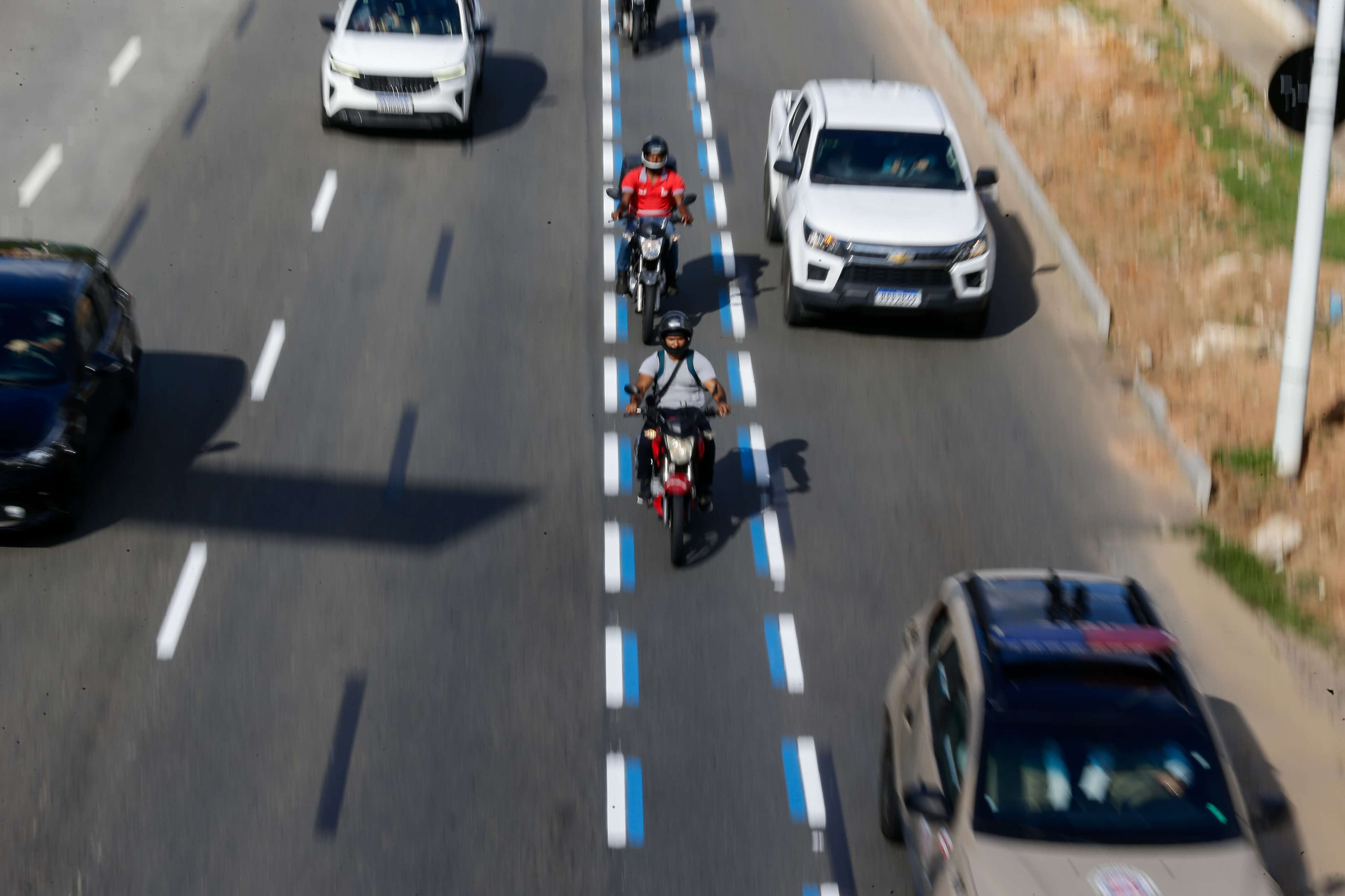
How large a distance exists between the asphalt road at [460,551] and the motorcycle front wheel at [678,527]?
0.17 m

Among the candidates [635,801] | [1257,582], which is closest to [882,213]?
[1257,582]

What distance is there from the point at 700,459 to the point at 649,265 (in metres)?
3.90

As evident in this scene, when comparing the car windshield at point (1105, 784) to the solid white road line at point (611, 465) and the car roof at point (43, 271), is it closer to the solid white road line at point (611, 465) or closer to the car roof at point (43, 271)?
the solid white road line at point (611, 465)

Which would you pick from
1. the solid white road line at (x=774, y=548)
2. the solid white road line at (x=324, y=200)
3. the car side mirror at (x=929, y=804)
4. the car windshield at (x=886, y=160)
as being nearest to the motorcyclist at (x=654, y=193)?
the car windshield at (x=886, y=160)

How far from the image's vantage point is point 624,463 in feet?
44.5

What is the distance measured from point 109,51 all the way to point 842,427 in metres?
14.6

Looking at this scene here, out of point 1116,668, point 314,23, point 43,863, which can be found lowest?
point 314,23

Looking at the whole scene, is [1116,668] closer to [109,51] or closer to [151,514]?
[151,514]

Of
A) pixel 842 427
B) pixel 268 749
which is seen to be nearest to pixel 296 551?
pixel 268 749

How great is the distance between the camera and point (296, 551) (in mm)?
12031

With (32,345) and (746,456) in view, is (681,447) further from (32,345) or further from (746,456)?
(32,345)

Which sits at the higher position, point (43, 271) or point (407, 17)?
point (43, 271)

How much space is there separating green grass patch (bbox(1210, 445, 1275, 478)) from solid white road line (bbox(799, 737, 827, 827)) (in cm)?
582

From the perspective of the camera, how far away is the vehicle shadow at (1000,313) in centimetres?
1616
